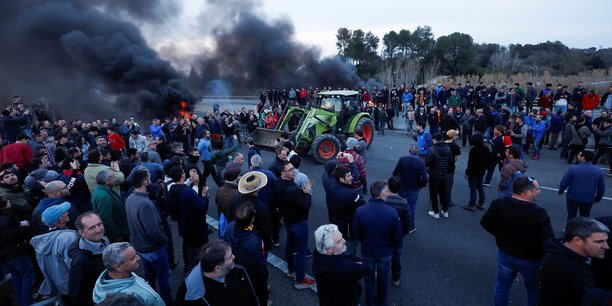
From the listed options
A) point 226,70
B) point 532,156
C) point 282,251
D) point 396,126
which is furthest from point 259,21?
point 282,251

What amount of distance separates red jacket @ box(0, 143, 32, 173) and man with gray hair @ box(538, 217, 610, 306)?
8.64 metres

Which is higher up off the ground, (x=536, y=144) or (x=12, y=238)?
(x=12, y=238)

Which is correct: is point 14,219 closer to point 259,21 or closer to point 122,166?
point 122,166

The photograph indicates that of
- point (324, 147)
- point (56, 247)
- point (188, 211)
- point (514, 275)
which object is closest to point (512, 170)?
point (514, 275)

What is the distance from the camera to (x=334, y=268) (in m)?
2.71

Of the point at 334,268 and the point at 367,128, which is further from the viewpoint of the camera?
the point at 367,128

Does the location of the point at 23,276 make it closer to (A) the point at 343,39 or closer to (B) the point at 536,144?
(B) the point at 536,144

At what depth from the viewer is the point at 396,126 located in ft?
57.9

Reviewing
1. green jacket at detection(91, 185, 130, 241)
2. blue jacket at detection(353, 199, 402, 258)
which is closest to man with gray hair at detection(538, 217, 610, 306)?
blue jacket at detection(353, 199, 402, 258)

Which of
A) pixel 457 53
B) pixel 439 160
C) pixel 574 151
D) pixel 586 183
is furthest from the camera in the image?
pixel 457 53

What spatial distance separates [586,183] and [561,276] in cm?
331

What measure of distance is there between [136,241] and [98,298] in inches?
58.2

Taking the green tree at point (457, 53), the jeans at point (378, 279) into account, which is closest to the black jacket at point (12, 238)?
the jeans at point (378, 279)

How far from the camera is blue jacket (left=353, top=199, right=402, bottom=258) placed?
3.53 metres
